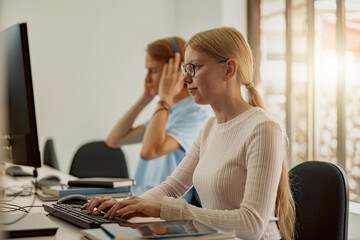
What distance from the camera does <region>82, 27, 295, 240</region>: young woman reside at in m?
1.41

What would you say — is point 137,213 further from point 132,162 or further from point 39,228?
point 132,162

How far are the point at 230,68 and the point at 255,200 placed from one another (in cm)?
44

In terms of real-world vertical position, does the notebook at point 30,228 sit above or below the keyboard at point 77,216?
above

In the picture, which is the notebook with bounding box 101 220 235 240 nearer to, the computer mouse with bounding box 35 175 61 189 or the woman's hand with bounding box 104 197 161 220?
the woman's hand with bounding box 104 197 161 220

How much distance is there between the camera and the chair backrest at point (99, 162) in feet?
11.3

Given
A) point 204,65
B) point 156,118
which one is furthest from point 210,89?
point 156,118

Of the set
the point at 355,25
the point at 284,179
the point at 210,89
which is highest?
the point at 355,25

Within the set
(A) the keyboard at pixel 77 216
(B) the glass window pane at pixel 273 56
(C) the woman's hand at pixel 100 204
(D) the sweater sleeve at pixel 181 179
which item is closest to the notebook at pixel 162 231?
(A) the keyboard at pixel 77 216

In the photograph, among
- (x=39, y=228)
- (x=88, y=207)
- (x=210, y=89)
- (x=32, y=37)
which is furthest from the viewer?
(x=32, y=37)

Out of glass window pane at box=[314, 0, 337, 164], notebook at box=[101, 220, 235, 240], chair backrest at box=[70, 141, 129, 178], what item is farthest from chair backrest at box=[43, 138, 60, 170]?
notebook at box=[101, 220, 235, 240]

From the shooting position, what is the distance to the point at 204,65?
5.47ft

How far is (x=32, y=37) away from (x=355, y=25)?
258 cm

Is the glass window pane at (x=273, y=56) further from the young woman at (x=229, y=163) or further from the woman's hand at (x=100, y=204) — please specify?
the woman's hand at (x=100, y=204)

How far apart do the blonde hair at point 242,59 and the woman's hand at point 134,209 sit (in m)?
0.42
